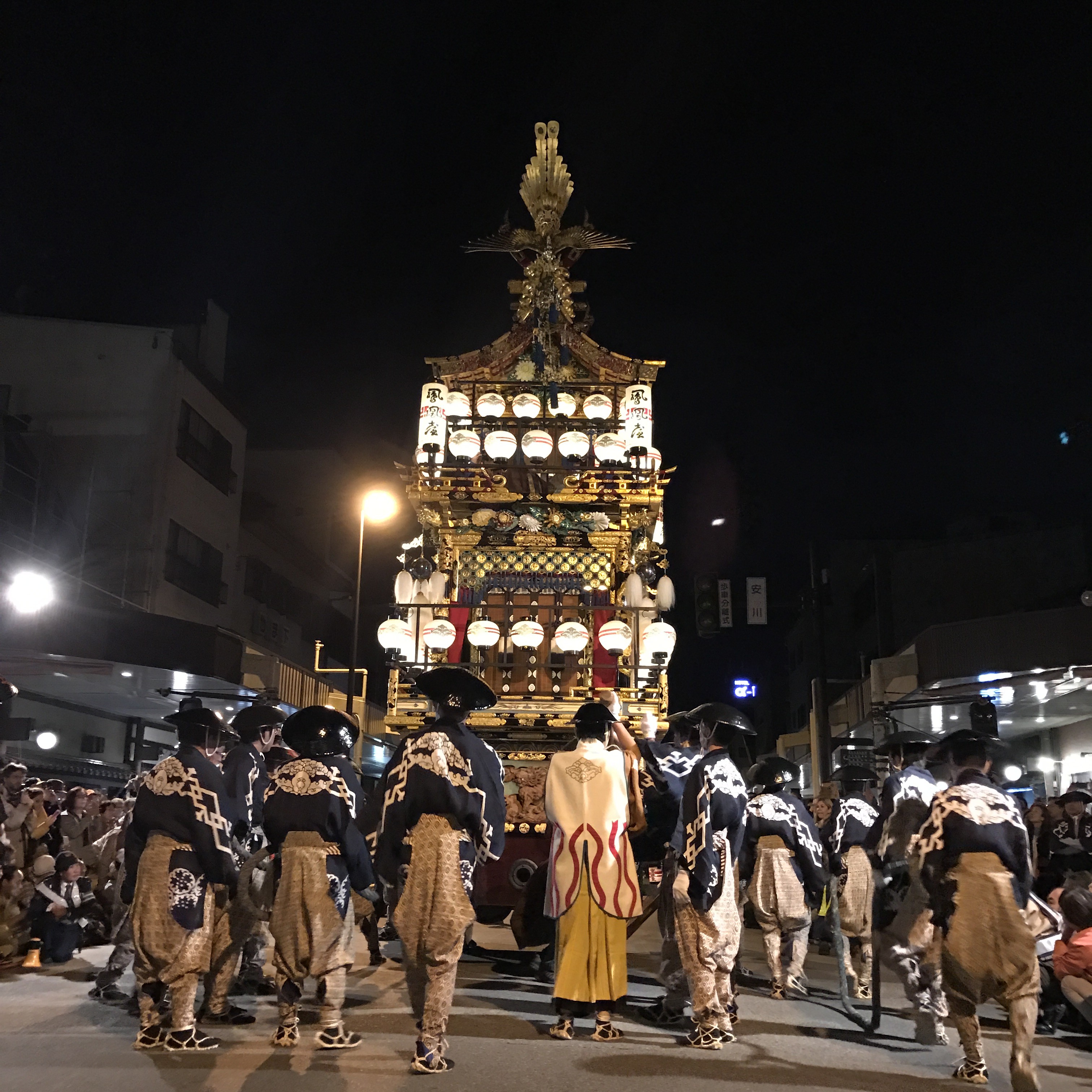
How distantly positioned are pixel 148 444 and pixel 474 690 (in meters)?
17.7

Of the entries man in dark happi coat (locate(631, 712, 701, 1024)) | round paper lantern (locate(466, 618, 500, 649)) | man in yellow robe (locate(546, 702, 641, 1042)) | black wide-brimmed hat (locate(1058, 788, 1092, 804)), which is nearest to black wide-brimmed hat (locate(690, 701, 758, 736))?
man in dark happi coat (locate(631, 712, 701, 1024))

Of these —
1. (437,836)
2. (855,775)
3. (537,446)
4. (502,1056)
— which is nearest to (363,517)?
(537,446)

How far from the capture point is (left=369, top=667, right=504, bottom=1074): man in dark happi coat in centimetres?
507

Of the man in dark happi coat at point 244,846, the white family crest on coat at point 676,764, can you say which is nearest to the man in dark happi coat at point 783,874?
the white family crest on coat at point 676,764

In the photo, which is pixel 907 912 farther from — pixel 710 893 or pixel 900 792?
pixel 710 893

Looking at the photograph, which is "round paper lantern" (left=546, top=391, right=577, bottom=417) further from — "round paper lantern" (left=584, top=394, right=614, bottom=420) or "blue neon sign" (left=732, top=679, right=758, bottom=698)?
"blue neon sign" (left=732, top=679, right=758, bottom=698)

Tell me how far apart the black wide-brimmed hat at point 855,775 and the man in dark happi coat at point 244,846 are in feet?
18.4

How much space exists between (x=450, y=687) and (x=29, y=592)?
912 centimetres

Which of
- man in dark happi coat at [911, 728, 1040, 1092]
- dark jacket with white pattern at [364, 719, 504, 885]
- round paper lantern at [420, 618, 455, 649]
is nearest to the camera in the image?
man in dark happi coat at [911, 728, 1040, 1092]

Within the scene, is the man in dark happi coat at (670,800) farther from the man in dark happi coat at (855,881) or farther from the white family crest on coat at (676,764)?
the man in dark happi coat at (855,881)

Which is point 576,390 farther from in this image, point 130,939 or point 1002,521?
point 1002,521

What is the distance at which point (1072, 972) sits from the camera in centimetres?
636

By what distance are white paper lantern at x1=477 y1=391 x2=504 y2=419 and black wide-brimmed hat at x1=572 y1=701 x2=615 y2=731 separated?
9.64 metres

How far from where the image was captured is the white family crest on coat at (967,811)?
16.4ft
